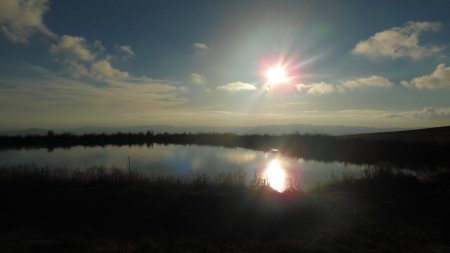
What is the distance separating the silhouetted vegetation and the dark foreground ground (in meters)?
11.2

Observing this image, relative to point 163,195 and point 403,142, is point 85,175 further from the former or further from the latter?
point 403,142

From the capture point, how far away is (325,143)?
118 feet

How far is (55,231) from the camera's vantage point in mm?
8594

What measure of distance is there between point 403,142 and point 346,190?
64.1 feet

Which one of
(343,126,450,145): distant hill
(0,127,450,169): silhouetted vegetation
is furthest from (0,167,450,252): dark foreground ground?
(343,126,450,145): distant hill

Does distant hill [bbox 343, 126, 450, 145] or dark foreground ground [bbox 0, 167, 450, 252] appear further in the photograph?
distant hill [bbox 343, 126, 450, 145]

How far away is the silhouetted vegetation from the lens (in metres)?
25.7

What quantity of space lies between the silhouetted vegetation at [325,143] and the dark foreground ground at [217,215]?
11241mm

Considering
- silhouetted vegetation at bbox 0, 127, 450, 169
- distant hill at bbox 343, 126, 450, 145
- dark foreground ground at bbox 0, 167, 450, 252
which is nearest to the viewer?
dark foreground ground at bbox 0, 167, 450, 252

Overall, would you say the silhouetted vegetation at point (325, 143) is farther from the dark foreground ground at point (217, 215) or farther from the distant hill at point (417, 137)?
the dark foreground ground at point (217, 215)

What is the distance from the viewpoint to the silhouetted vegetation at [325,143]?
2567 cm

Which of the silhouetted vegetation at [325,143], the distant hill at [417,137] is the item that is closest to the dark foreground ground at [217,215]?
the silhouetted vegetation at [325,143]

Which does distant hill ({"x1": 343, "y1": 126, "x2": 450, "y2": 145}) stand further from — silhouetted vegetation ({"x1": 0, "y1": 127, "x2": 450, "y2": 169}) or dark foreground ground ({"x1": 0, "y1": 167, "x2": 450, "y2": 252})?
dark foreground ground ({"x1": 0, "y1": 167, "x2": 450, "y2": 252})

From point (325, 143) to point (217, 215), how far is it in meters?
28.2
